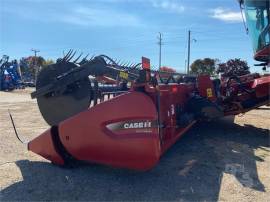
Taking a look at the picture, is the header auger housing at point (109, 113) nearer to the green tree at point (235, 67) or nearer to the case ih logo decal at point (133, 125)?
the case ih logo decal at point (133, 125)

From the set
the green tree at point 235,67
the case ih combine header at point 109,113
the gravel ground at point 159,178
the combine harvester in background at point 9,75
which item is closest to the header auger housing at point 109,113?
the case ih combine header at point 109,113

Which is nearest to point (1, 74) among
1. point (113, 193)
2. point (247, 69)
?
point (247, 69)

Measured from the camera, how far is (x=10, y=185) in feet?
12.0

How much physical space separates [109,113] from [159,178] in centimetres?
93

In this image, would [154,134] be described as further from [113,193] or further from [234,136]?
[234,136]

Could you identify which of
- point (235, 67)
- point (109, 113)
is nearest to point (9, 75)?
point (235, 67)

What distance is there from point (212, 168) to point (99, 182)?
1.44 meters

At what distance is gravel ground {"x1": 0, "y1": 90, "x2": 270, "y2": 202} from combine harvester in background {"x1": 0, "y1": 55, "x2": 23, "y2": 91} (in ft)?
70.2

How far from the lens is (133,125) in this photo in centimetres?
357

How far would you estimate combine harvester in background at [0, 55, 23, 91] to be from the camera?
25578 mm

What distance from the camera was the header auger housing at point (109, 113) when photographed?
3.58 metres

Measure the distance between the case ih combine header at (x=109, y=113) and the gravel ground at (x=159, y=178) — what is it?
0.24 m

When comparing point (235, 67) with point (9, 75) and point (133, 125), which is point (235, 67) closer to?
point (133, 125)

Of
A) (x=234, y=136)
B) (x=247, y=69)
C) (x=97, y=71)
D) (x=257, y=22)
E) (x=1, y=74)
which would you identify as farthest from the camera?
(x=1, y=74)
